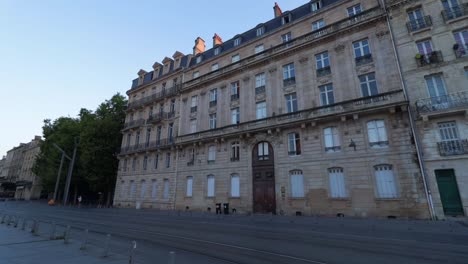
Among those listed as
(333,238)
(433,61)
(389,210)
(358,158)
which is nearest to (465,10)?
(433,61)

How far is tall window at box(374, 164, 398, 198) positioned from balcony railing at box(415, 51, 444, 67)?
7.72 m

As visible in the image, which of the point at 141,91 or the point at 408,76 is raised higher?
the point at 141,91

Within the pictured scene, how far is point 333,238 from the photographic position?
8.56 meters

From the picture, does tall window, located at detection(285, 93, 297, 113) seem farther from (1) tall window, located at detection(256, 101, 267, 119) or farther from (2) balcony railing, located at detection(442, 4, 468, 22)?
(2) balcony railing, located at detection(442, 4, 468, 22)

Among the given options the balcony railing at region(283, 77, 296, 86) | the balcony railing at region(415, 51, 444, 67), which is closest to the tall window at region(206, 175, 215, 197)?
the balcony railing at region(283, 77, 296, 86)

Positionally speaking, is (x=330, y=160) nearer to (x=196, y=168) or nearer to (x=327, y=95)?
(x=327, y=95)

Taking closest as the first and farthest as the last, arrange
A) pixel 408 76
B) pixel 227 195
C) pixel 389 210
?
pixel 389 210 → pixel 408 76 → pixel 227 195

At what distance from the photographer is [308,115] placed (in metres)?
18.0

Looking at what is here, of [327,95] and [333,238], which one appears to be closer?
[333,238]

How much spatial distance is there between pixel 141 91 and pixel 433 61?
3584 centimetres

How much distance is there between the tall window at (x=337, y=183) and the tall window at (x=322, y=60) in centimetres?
935

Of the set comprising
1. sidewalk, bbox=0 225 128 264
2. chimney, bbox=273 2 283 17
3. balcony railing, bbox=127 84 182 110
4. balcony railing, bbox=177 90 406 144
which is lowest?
sidewalk, bbox=0 225 128 264

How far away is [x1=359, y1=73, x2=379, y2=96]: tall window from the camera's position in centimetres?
1669

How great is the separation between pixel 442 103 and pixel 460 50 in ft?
12.9
